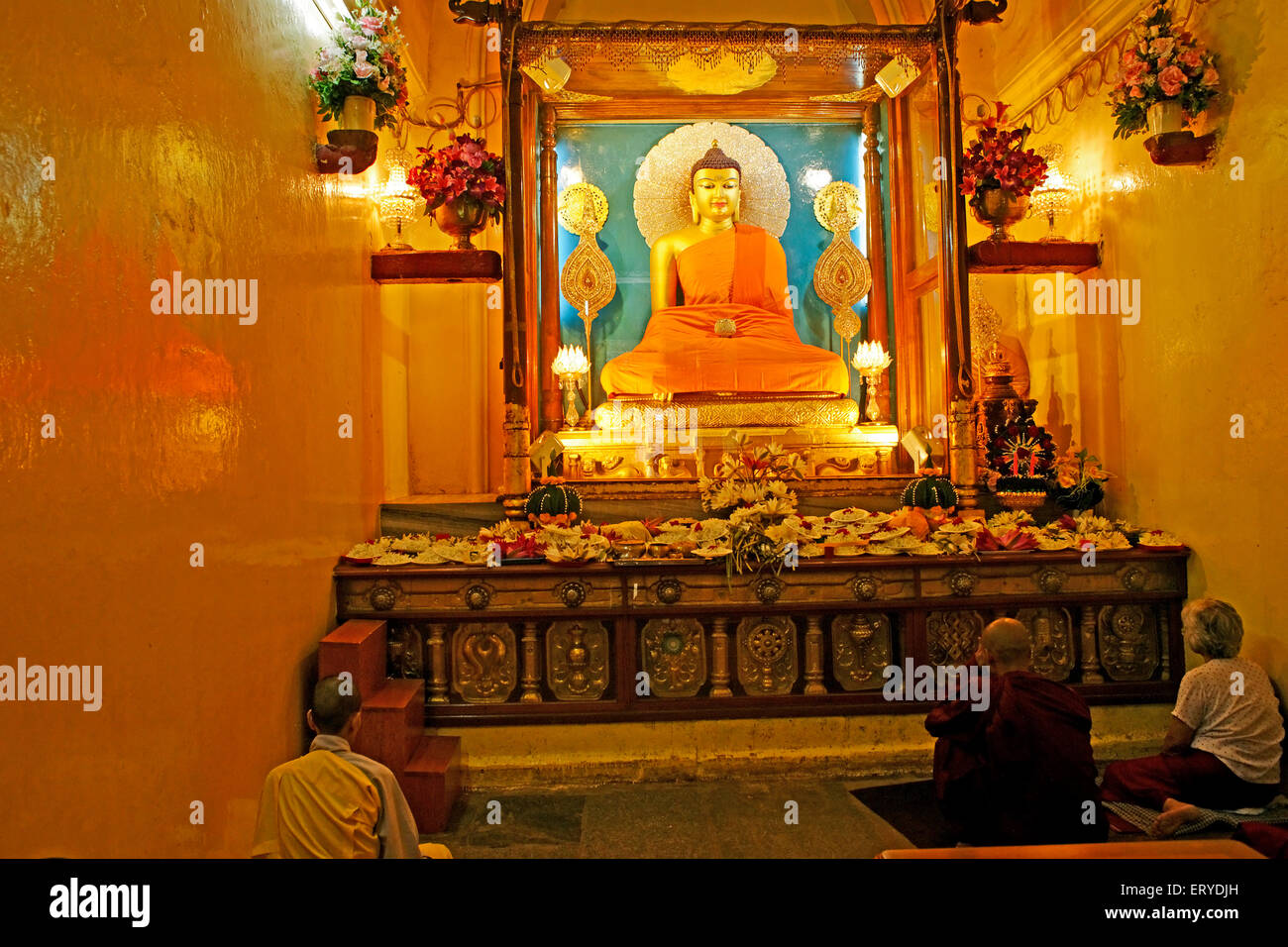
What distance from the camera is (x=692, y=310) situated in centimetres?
685

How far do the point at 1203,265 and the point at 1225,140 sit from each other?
564 mm

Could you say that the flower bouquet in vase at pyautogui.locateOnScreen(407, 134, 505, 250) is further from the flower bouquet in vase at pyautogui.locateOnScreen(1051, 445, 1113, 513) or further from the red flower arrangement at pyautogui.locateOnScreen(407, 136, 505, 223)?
the flower bouquet in vase at pyautogui.locateOnScreen(1051, 445, 1113, 513)

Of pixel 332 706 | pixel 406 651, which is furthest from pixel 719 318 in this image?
pixel 332 706

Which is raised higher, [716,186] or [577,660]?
[716,186]

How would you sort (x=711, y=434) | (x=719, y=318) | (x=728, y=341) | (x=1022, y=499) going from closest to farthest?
1. (x=1022, y=499)
2. (x=711, y=434)
3. (x=728, y=341)
4. (x=719, y=318)

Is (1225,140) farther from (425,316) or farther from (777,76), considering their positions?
(425,316)

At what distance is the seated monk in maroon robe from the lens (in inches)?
100.0

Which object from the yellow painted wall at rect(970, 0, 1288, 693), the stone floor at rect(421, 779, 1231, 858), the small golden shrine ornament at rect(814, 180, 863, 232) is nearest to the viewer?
the stone floor at rect(421, 779, 1231, 858)

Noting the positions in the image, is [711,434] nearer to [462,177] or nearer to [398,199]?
[462,177]

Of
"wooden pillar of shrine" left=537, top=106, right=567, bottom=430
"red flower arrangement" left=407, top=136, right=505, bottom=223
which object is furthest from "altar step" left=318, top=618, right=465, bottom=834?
"wooden pillar of shrine" left=537, top=106, right=567, bottom=430

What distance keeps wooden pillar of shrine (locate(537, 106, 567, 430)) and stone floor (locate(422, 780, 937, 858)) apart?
12.6ft

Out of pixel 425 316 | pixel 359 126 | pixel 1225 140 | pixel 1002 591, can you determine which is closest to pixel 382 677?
pixel 359 126

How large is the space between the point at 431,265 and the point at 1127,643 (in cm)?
418

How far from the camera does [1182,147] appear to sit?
384 cm
